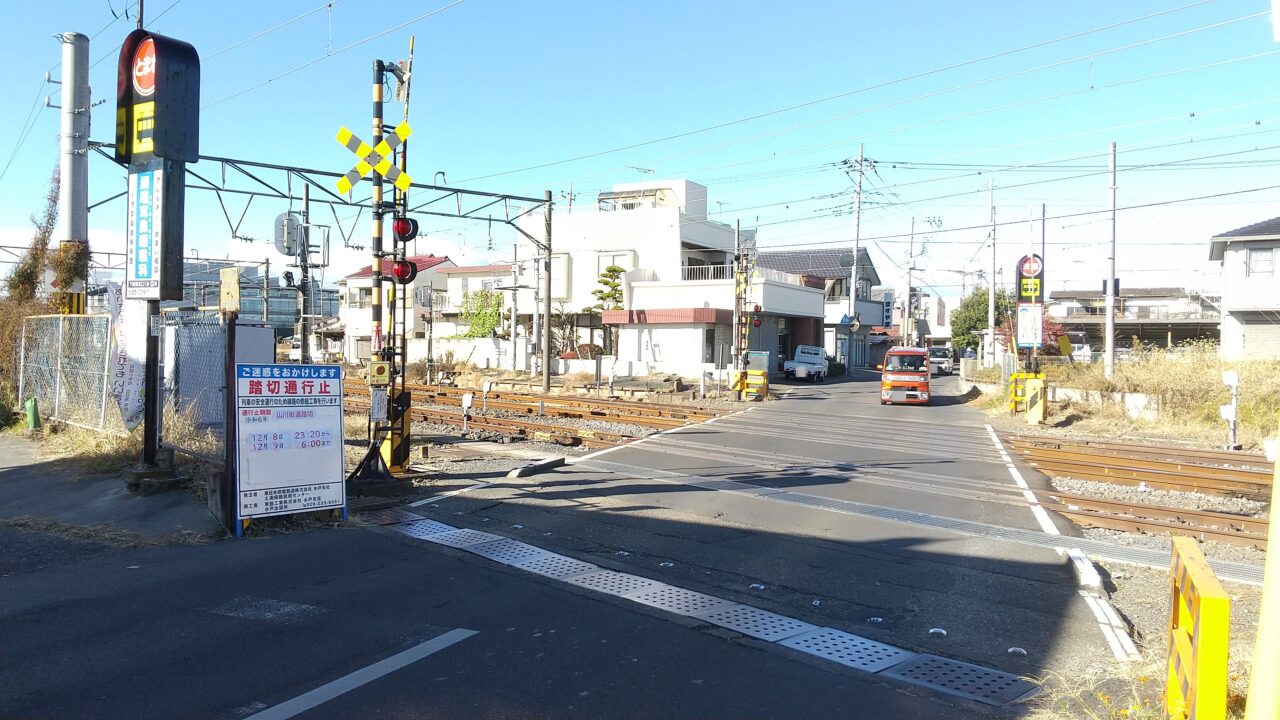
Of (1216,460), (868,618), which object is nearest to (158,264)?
(868,618)

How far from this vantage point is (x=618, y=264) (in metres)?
44.1

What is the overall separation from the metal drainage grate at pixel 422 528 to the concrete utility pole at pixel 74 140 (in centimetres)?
1212

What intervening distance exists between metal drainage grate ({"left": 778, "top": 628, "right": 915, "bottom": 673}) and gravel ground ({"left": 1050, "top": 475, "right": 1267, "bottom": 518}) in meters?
8.38

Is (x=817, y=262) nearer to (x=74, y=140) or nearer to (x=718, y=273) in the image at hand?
(x=718, y=273)

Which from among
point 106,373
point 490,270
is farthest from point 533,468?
point 490,270

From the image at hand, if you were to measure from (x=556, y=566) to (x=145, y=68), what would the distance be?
27.2 feet

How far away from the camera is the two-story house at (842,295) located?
57.9 m

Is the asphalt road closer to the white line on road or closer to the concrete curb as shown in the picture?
the white line on road

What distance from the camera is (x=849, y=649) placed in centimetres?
584

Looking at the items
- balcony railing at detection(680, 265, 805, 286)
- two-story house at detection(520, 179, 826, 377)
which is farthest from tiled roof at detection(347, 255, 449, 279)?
balcony railing at detection(680, 265, 805, 286)

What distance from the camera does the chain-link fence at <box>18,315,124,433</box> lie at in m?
13.8

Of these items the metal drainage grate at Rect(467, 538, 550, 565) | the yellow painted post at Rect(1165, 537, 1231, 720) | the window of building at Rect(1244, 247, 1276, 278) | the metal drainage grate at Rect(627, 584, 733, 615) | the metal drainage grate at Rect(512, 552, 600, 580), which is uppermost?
the window of building at Rect(1244, 247, 1276, 278)

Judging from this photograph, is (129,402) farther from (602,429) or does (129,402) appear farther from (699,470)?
(602,429)

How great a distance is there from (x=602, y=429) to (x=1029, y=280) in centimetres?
1563
